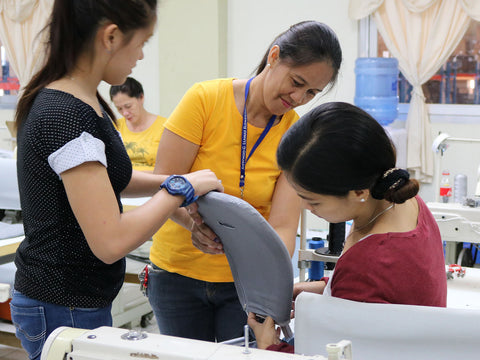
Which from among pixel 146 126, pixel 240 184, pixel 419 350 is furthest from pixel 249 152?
pixel 146 126

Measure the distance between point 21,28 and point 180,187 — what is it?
586 cm

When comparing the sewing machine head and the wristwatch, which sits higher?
the wristwatch

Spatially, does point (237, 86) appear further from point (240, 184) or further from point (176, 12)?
point (176, 12)

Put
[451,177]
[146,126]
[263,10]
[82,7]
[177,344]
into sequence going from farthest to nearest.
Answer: [263,10] → [451,177] → [146,126] → [82,7] → [177,344]

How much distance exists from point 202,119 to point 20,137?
51cm

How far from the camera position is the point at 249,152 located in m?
1.52

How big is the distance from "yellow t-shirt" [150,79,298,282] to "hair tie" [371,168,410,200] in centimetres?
47

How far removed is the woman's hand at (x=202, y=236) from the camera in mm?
1289

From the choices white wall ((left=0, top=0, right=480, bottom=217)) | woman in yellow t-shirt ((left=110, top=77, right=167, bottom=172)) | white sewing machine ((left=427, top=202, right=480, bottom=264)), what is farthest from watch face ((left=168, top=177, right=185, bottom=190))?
white wall ((left=0, top=0, right=480, bottom=217))

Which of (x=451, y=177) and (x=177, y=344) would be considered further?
(x=451, y=177)

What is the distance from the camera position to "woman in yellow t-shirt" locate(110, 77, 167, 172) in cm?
400

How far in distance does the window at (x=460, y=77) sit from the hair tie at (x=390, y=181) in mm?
3978

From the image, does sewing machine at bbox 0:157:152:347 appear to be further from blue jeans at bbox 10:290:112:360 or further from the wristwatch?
the wristwatch

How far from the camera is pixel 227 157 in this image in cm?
150
